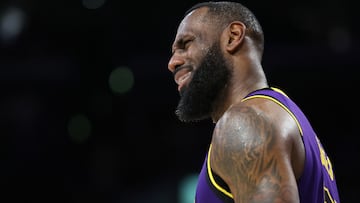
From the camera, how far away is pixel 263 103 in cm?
182

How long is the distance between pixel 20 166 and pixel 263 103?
7.03 m

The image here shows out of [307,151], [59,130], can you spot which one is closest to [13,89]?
[59,130]

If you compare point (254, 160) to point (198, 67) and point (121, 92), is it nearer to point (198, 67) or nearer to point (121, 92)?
point (198, 67)

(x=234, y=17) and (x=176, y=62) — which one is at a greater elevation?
(x=234, y=17)

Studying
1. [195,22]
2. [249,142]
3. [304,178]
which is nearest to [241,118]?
[249,142]

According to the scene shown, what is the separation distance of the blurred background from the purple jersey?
18.3 ft

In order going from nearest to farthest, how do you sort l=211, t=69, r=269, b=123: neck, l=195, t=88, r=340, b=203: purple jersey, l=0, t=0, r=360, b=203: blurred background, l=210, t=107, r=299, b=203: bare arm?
l=210, t=107, r=299, b=203: bare arm, l=195, t=88, r=340, b=203: purple jersey, l=211, t=69, r=269, b=123: neck, l=0, t=0, r=360, b=203: blurred background

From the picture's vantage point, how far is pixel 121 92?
27.3 ft

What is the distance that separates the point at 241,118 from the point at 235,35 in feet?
1.92

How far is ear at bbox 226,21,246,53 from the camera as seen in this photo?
2.20 m

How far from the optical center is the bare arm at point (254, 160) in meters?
1.63

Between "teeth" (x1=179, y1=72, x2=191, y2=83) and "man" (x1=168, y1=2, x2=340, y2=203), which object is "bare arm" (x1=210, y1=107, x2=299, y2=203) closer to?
"man" (x1=168, y1=2, x2=340, y2=203)

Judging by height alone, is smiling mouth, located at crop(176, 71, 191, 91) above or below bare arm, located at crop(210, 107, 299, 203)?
above

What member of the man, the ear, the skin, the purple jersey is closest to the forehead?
the man
